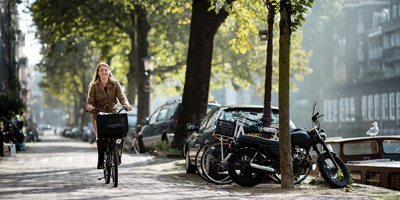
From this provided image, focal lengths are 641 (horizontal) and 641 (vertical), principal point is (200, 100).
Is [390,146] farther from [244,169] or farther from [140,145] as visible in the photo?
[140,145]

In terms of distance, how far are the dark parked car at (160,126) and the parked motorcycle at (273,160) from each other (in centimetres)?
913

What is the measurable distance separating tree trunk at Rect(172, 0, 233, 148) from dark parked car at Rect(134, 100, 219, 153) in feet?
3.38

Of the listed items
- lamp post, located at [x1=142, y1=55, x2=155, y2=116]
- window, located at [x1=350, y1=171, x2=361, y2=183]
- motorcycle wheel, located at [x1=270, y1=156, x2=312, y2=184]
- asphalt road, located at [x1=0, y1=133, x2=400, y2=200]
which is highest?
lamp post, located at [x1=142, y1=55, x2=155, y2=116]

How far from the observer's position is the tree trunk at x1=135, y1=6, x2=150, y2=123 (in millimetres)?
29188

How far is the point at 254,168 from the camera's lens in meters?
10.0

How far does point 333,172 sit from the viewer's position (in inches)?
401

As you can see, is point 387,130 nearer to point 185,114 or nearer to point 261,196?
point 185,114

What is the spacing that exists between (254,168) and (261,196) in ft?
4.57

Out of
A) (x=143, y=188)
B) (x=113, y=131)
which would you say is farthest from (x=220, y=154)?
(x=113, y=131)

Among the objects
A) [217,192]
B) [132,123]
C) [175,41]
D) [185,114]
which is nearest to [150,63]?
[132,123]

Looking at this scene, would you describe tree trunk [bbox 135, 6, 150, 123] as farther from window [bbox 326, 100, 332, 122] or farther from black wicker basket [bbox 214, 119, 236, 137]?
window [bbox 326, 100, 332, 122]

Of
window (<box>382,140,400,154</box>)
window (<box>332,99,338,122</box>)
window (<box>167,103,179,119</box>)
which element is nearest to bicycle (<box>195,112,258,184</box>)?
window (<box>382,140,400,154</box>)

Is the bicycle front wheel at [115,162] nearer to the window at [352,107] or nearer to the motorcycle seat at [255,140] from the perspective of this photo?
the motorcycle seat at [255,140]

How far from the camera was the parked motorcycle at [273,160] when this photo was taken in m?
10.1
